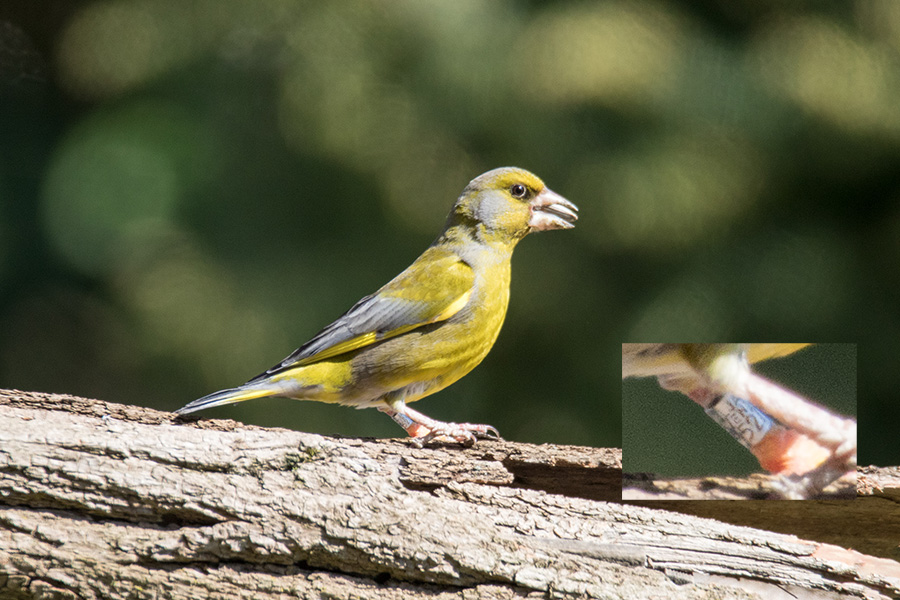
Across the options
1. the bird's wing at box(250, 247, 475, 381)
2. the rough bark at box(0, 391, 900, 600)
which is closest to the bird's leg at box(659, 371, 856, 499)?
the rough bark at box(0, 391, 900, 600)

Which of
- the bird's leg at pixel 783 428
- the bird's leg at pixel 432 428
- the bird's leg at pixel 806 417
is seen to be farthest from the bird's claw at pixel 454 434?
the bird's leg at pixel 806 417

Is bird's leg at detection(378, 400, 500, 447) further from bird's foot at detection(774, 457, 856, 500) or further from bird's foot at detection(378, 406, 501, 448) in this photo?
bird's foot at detection(774, 457, 856, 500)

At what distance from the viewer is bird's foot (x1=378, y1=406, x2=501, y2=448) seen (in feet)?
6.99

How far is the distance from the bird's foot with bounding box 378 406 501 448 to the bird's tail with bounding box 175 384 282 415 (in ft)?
1.03

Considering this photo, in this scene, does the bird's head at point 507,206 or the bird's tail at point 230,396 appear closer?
the bird's tail at point 230,396

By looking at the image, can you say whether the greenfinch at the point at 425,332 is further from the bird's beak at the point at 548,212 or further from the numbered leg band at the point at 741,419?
the numbered leg band at the point at 741,419

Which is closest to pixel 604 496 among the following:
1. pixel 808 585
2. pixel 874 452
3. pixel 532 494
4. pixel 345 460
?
pixel 532 494

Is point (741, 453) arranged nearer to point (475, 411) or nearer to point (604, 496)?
point (604, 496)

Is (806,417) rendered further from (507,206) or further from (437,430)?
(507,206)

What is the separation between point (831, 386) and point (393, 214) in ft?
7.92

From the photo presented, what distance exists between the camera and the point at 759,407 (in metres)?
1.93

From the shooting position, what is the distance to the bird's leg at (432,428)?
2.14 m

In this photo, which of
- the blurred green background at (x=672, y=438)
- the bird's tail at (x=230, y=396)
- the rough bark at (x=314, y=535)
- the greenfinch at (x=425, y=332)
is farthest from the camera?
the greenfinch at (x=425, y=332)

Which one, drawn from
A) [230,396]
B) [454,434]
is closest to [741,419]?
[454,434]
